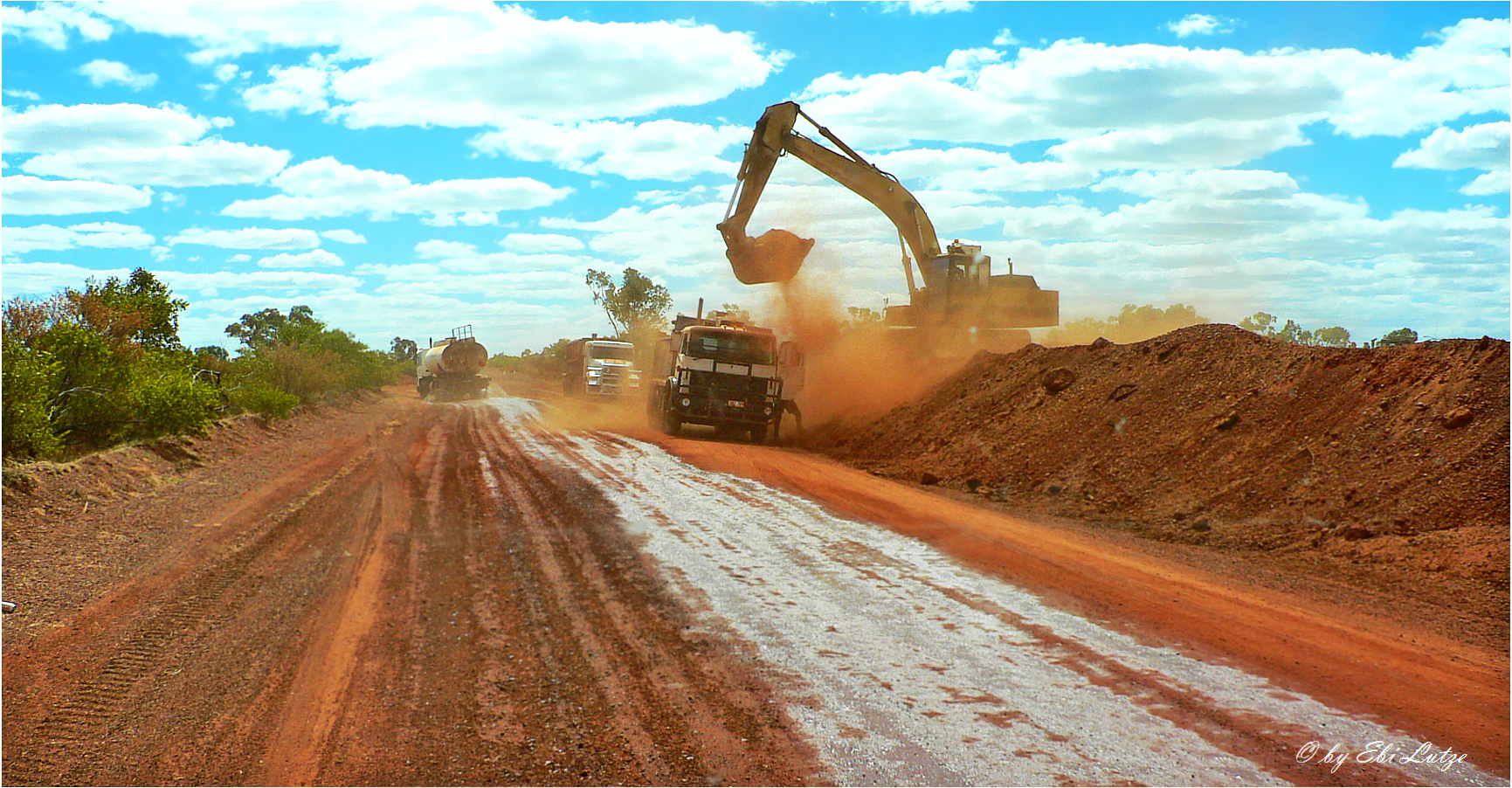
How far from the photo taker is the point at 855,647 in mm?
6746

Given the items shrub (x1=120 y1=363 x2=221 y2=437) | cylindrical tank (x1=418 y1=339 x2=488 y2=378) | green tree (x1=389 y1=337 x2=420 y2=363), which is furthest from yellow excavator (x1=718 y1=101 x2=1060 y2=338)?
green tree (x1=389 y1=337 x2=420 y2=363)

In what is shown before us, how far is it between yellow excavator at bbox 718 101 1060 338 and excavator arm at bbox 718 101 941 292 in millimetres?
→ 20

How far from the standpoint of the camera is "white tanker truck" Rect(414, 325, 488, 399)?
48.9 metres

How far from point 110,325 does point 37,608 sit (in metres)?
11.4

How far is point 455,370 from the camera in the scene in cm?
4909

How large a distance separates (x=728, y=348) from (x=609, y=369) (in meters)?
17.1

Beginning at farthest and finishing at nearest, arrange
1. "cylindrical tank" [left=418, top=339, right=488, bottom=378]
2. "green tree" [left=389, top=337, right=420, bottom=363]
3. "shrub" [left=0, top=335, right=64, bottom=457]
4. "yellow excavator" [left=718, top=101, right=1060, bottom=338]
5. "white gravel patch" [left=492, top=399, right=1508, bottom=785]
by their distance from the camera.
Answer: "green tree" [left=389, top=337, right=420, bottom=363] → "cylindrical tank" [left=418, top=339, right=488, bottom=378] → "yellow excavator" [left=718, top=101, right=1060, bottom=338] → "shrub" [left=0, top=335, right=64, bottom=457] → "white gravel patch" [left=492, top=399, right=1508, bottom=785]

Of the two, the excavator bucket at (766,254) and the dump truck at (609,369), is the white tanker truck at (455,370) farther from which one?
the excavator bucket at (766,254)

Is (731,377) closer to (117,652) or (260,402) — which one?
(260,402)

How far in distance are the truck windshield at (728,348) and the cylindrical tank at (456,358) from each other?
2928 centimetres

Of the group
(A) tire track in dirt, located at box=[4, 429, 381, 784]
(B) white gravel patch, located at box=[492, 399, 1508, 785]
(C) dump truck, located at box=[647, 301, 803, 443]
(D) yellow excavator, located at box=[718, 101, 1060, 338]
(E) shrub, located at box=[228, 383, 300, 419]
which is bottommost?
(A) tire track in dirt, located at box=[4, 429, 381, 784]

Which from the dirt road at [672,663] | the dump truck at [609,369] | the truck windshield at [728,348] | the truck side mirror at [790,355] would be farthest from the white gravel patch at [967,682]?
the dump truck at [609,369]

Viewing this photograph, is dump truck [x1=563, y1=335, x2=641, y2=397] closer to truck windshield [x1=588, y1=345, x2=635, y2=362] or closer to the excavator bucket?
truck windshield [x1=588, y1=345, x2=635, y2=362]

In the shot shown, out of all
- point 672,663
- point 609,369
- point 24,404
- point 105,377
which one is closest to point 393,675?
point 672,663
